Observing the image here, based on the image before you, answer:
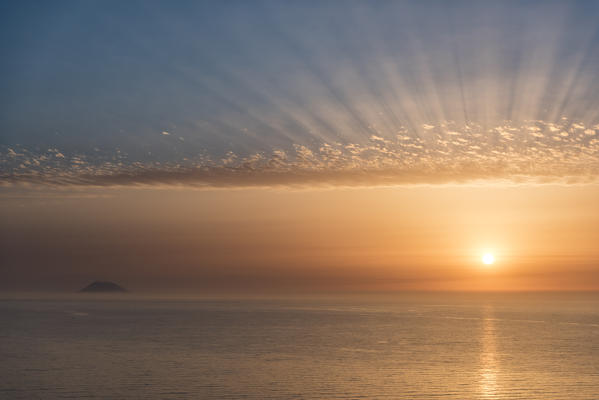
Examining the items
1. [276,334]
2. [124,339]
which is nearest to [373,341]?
[276,334]

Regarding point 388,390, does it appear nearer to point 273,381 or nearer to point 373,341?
point 273,381

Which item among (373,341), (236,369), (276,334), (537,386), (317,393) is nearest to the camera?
(317,393)

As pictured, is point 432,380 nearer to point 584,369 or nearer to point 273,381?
point 273,381

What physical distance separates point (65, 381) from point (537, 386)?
4570cm

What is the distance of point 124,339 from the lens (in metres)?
102

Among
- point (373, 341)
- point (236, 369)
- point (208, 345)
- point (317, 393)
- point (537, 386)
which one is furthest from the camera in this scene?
point (373, 341)

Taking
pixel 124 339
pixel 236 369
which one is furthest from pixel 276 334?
pixel 236 369

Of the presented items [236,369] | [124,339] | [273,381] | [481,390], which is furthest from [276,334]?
[481,390]

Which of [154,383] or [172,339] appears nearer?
[154,383]

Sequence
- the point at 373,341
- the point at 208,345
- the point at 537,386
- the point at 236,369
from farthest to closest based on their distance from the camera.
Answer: the point at 373,341, the point at 208,345, the point at 236,369, the point at 537,386

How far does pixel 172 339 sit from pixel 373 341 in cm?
3528

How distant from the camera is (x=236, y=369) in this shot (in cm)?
6475

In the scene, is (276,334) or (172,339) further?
(276,334)

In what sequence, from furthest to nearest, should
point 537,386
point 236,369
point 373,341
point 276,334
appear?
point 276,334
point 373,341
point 236,369
point 537,386
